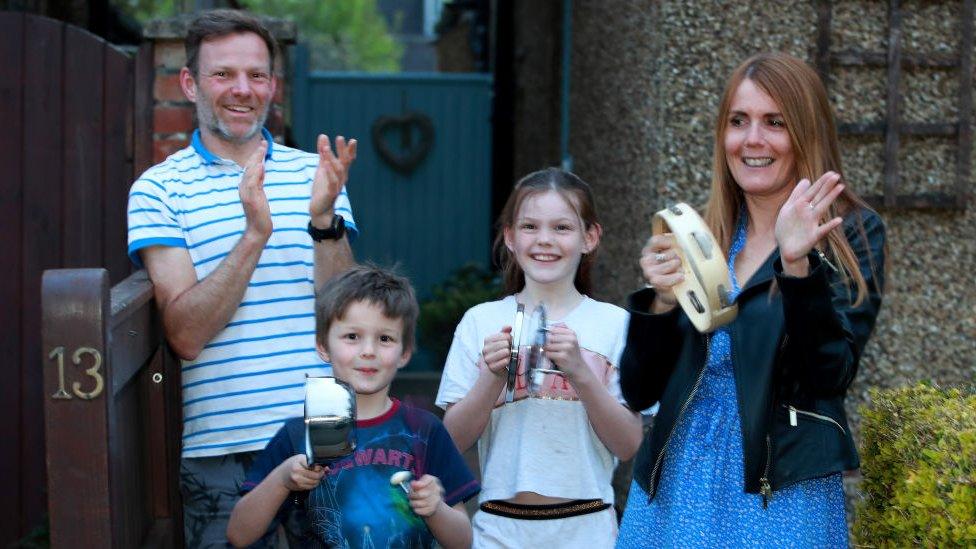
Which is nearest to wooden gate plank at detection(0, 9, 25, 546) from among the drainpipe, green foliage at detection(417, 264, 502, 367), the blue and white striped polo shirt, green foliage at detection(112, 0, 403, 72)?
the blue and white striped polo shirt

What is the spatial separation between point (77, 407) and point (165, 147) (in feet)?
6.66

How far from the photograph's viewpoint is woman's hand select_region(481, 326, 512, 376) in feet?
9.36

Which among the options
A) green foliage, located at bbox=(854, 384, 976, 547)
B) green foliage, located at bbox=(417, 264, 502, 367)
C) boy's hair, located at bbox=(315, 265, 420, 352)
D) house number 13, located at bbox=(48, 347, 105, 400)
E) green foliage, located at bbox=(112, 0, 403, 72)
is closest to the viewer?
house number 13, located at bbox=(48, 347, 105, 400)

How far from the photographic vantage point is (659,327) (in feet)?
8.84

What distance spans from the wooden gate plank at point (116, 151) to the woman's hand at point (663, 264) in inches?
94.3

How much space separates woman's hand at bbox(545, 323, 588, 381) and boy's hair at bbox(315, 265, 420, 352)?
326 mm

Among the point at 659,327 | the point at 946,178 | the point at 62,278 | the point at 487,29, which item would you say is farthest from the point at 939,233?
the point at 487,29

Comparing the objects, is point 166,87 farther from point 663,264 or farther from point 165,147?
point 663,264

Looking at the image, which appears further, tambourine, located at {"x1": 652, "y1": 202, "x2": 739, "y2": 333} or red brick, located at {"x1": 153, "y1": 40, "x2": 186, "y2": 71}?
red brick, located at {"x1": 153, "y1": 40, "x2": 186, "y2": 71}

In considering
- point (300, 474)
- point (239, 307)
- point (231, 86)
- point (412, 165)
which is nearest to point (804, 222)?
point (300, 474)

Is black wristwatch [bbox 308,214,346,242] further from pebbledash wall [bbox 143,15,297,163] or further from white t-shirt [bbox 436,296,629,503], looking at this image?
pebbledash wall [bbox 143,15,297,163]

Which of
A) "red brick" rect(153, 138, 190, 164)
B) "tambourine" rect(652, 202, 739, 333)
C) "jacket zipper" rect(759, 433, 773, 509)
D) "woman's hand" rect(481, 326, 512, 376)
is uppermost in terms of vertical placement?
"red brick" rect(153, 138, 190, 164)

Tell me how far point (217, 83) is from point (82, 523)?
1.34 meters

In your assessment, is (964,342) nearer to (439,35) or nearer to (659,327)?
(659,327)
